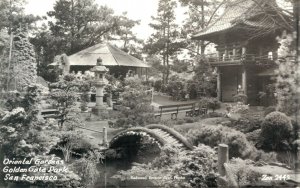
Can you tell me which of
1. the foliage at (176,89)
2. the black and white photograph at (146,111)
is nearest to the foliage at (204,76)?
the black and white photograph at (146,111)

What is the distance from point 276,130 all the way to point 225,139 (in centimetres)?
231

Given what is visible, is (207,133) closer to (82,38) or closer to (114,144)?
(114,144)

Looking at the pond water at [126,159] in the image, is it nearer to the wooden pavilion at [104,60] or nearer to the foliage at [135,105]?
the foliage at [135,105]

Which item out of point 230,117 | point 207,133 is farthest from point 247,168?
point 230,117

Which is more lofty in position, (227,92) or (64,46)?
(64,46)

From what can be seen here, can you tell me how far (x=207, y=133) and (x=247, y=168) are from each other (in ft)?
9.79

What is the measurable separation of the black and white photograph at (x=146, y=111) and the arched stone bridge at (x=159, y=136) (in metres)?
0.05

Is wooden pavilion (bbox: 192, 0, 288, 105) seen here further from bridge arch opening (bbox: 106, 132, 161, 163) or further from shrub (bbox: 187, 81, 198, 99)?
bridge arch opening (bbox: 106, 132, 161, 163)

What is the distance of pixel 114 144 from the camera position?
46.4 ft

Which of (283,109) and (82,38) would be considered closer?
(283,109)

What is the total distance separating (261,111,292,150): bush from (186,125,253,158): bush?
4.29 ft

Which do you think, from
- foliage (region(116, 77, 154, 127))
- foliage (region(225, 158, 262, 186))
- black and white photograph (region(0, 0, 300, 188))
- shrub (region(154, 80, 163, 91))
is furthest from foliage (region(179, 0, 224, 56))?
foliage (region(225, 158, 262, 186))

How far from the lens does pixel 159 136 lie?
11953 millimetres

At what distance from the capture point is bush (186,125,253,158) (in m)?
10.2
